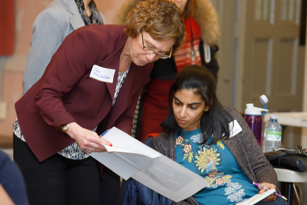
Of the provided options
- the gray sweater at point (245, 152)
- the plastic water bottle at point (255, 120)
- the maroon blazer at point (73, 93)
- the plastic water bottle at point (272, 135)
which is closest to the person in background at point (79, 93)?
the maroon blazer at point (73, 93)

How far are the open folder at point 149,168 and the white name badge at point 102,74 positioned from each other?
0.79 ft

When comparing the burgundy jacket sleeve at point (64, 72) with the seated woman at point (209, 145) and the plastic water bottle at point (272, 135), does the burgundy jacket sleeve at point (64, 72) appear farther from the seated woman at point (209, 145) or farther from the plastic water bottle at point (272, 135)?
the plastic water bottle at point (272, 135)

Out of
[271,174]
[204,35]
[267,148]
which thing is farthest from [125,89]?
[204,35]

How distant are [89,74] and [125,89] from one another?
0.21 m

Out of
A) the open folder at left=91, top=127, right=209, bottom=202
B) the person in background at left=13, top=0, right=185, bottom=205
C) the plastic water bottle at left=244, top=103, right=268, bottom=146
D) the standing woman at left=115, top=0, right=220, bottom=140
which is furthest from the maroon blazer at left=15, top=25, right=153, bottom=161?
the standing woman at left=115, top=0, right=220, bottom=140

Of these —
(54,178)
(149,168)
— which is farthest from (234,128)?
(54,178)

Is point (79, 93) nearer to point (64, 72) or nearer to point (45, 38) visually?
point (64, 72)

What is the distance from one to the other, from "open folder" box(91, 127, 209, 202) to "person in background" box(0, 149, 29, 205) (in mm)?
461

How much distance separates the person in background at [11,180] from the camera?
894 millimetres

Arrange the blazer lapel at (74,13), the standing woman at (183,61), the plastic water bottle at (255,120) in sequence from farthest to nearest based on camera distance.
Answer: the standing woman at (183,61)
the plastic water bottle at (255,120)
the blazer lapel at (74,13)

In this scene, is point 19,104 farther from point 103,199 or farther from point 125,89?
point 103,199

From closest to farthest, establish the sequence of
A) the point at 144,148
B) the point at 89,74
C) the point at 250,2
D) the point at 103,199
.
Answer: the point at 144,148 < the point at 89,74 < the point at 103,199 < the point at 250,2

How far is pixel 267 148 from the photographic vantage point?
2.21 metres

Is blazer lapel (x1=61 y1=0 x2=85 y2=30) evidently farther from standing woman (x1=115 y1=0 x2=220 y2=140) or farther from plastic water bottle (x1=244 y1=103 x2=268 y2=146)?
plastic water bottle (x1=244 y1=103 x2=268 y2=146)
